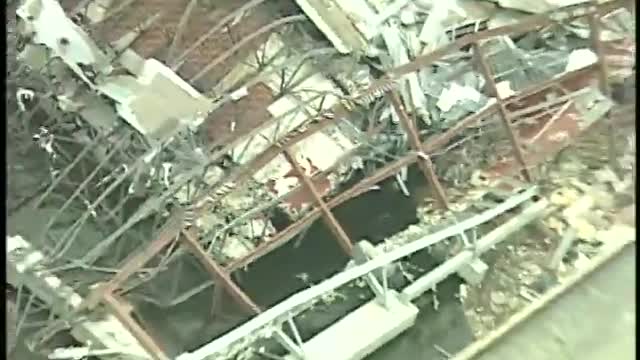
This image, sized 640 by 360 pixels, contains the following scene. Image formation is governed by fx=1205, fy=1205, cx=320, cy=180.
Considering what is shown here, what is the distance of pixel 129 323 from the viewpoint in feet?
4.92

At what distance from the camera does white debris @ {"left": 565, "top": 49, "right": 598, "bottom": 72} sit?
188 centimetres

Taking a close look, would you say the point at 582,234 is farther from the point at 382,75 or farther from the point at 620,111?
the point at 382,75

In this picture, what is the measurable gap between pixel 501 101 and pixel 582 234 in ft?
0.79

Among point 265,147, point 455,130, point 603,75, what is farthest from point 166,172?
point 603,75

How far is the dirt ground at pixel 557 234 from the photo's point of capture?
1.70 metres

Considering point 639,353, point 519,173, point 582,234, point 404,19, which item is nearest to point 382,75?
point 404,19

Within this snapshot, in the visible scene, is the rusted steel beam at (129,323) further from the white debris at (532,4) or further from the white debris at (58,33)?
the white debris at (532,4)

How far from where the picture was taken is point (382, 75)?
1.71m

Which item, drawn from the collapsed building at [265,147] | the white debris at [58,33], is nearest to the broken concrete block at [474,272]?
the collapsed building at [265,147]

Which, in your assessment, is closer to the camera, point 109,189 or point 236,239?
point 109,189

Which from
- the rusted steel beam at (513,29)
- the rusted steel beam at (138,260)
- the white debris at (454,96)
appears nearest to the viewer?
the rusted steel beam at (138,260)

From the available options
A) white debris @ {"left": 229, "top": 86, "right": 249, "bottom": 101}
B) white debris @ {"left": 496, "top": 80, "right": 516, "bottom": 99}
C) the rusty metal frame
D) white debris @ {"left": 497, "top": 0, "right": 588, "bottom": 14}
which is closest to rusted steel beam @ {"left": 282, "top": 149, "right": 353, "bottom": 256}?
the rusty metal frame

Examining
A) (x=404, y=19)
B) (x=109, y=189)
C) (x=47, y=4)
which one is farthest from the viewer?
(x=404, y=19)

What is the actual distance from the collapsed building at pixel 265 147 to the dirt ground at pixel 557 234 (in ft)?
0.10
